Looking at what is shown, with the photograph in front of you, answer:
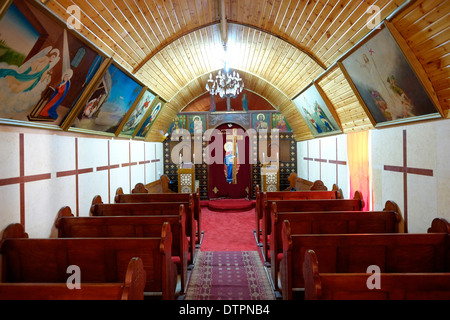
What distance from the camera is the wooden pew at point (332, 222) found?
180 inches

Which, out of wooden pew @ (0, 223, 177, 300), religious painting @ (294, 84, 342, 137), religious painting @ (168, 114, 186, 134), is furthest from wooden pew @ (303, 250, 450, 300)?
religious painting @ (168, 114, 186, 134)

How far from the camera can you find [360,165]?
6180 millimetres

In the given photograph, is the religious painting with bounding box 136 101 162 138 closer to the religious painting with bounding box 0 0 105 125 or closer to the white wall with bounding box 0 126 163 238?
the white wall with bounding box 0 126 163 238

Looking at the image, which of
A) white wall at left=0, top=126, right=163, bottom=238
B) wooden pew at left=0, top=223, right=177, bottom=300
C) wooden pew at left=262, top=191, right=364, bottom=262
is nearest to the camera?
wooden pew at left=0, top=223, right=177, bottom=300

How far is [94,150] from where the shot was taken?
612 centimetres

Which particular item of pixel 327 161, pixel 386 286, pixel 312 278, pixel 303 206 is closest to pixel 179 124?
pixel 327 161

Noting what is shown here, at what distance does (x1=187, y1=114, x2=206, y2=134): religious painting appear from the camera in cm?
1220

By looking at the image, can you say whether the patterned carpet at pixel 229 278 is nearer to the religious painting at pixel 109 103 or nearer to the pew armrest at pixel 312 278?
the pew armrest at pixel 312 278

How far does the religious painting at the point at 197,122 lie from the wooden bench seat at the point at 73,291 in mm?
10150

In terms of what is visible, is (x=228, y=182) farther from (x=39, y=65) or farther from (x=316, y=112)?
(x=39, y=65)

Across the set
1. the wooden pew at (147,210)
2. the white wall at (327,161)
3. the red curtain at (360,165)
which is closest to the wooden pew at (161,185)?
the wooden pew at (147,210)

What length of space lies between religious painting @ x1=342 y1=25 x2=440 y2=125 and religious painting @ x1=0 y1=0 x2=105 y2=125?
3920mm
